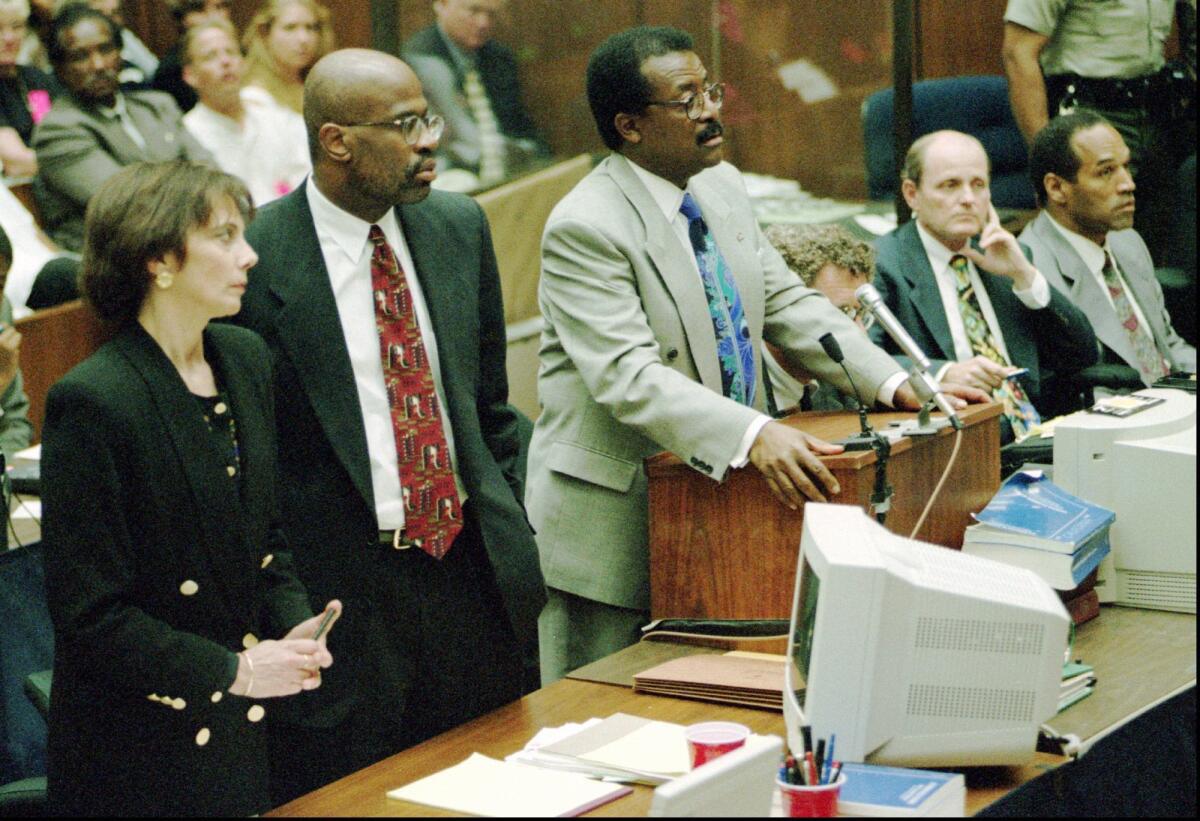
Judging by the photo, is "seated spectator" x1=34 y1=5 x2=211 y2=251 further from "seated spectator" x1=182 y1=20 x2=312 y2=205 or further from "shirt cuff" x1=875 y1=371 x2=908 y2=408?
"shirt cuff" x1=875 y1=371 x2=908 y2=408

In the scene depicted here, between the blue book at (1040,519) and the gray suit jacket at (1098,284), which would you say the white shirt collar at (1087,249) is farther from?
the blue book at (1040,519)

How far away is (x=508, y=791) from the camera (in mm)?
2023

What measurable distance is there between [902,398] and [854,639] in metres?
1.03

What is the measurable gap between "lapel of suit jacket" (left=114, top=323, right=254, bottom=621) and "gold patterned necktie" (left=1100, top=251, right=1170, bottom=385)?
2891 mm

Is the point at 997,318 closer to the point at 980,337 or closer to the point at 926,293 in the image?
the point at 980,337

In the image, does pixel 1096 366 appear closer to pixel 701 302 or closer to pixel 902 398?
pixel 902 398

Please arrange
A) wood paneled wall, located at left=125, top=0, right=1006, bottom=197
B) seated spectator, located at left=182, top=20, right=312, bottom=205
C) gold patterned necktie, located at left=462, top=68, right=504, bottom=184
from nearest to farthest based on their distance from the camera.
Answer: wood paneled wall, located at left=125, top=0, right=1006, bottom=197, gold patterned necktie, located at left=462, top=68, right=504, bottom=184, seated spectator, located at left=182, top=20, right=312, bottom=205

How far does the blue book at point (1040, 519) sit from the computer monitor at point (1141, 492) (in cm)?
7

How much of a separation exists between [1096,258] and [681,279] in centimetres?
200

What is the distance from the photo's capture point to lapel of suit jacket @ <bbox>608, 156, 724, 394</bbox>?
Answer: 9.07 ft

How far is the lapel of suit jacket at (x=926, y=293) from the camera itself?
3.82 m

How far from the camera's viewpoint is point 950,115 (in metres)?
5.28

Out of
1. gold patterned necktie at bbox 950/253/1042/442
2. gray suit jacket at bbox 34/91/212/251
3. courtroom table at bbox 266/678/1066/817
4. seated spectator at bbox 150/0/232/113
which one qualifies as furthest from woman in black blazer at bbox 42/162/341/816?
seated spectator at bbox 150/0/232/113

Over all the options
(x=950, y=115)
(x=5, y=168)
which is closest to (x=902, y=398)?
(x=950, y=115)
